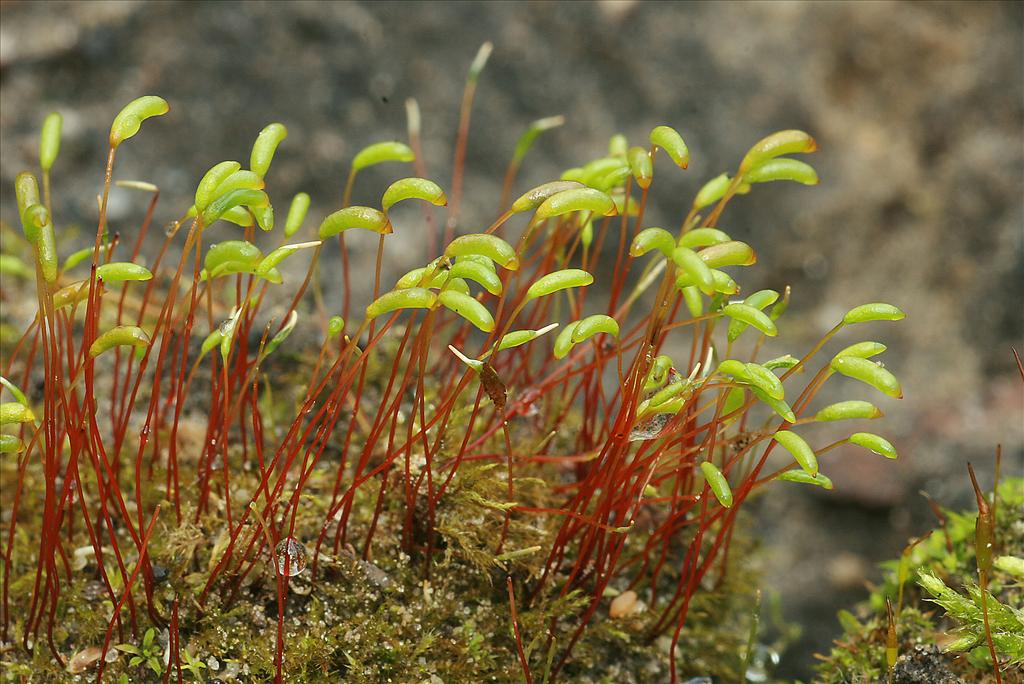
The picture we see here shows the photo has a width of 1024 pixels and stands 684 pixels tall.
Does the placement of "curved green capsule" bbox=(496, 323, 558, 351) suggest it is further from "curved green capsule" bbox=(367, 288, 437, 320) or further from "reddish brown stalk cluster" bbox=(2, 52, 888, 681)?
"curved green capsule" bbox=(367, 288, 437, 320)

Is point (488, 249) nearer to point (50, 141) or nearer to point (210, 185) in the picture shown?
point (210, 185)

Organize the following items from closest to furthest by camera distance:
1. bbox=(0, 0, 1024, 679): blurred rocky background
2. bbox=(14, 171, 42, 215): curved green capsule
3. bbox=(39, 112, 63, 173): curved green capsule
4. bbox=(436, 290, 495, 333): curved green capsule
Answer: bbox=(436, 290, 495, 333): curved green capsule < bbox=(14, 171, 42, 215): curved green capsule < bbox=(39, 112, 63, 173): curved green capsule < bbox=(0, 0, 1024, 679): blurred rocky background

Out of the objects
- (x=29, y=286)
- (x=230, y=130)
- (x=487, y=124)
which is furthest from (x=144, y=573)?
(x=487, y=124)

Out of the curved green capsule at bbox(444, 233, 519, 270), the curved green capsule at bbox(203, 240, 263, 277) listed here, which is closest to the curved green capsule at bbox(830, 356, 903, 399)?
the curved green capsule at bbox(444, 233, 519, 270)

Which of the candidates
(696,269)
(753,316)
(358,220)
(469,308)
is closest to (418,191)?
(358,220)

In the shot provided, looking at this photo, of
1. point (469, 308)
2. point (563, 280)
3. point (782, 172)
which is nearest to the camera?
point (469, 308)

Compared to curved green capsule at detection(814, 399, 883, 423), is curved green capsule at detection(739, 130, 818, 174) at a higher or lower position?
higher

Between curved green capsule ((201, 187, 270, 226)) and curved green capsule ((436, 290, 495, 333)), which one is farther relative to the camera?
curved green capsule ((201, 187, 270, 226))
